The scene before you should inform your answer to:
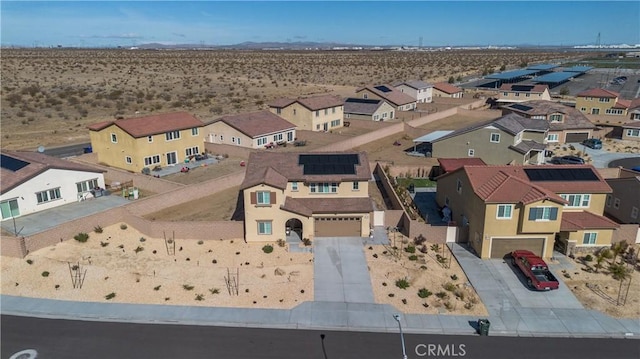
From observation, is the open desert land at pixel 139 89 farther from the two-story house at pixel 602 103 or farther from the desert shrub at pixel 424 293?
the desert shrub at pixel 424 293

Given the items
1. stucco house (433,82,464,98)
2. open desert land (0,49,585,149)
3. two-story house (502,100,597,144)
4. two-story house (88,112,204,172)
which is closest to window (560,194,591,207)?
two-story house (502,100,597,144)

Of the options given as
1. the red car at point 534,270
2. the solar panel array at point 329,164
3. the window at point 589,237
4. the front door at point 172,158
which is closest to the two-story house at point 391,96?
the front door at point 172,158

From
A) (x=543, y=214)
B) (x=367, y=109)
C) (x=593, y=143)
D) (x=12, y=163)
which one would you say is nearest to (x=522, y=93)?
(x=593, y=143)

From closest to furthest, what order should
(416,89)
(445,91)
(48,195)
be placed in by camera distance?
(48,195)
(416,89)
(445,91)

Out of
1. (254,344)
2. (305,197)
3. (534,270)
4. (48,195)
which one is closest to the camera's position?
(254,344)

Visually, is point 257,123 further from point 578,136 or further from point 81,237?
point 578,136
